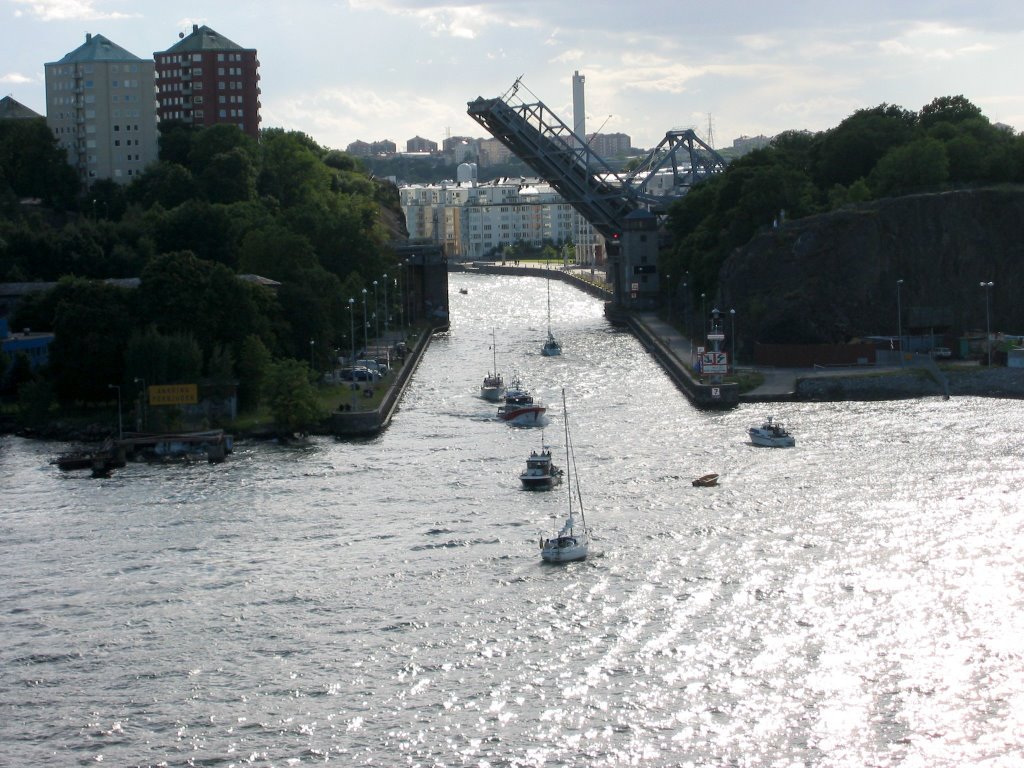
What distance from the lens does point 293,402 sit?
28156mm

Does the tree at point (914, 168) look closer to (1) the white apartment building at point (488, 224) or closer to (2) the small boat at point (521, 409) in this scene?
(2) the small boat at point (521, 409)

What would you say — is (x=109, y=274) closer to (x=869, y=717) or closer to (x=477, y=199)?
(x=869, y=717)

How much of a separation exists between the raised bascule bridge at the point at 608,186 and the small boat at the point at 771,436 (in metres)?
20.3

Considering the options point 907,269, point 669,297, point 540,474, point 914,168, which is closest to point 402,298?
point 669,297

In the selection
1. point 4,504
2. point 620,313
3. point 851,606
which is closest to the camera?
point 851,606

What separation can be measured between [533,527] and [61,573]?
222 inches

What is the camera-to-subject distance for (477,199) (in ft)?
390

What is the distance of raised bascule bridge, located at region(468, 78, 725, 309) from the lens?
148 feet

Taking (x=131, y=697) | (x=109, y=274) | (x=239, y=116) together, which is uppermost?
(x=239, y=116)

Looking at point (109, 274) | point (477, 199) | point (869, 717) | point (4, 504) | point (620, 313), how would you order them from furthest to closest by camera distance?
point (477, 199)
point (620, 313)
point (109, 274)
point (4, 504)
point (869, 717)

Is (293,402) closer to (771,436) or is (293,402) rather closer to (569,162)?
(771,436)

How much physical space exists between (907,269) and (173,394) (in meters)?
16.8

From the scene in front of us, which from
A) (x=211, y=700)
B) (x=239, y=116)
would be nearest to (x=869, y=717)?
(x=211, y=700)

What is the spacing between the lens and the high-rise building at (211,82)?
202 feet
